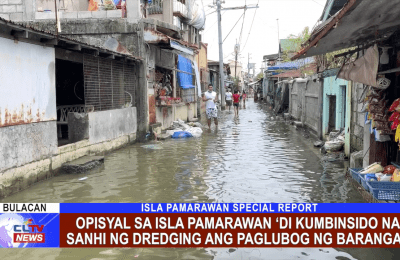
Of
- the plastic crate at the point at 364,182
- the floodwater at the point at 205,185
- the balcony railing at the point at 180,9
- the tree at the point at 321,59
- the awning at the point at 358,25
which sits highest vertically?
the balcony railing at the point at 180,9

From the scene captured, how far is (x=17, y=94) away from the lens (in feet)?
25.0

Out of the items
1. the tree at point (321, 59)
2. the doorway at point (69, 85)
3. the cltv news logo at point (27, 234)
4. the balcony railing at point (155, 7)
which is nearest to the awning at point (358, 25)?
the tree at point (321, 59)

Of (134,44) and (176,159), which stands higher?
(134,44)

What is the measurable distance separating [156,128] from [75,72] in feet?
11.9

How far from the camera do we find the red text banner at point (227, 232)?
4.61 meters

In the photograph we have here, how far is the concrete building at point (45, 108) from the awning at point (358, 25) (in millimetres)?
5153

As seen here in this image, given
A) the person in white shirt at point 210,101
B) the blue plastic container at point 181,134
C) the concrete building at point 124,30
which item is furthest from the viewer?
the person in white shirt at point 210,101

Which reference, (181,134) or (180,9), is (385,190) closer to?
(181,134)

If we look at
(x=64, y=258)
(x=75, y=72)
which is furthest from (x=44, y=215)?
(x=75, y=72)

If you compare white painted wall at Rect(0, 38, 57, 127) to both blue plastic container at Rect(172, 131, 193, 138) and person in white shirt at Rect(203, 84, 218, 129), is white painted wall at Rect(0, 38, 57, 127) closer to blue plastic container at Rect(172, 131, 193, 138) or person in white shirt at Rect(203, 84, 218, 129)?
blue plastic container at Rect(172, 131, 193, 138)

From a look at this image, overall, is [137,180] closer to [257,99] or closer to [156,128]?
[156,128]

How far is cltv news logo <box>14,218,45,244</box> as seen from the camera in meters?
4.77

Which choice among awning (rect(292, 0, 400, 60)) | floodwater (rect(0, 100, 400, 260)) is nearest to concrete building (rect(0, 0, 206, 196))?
floodwater (rect(0, 100, 400, 260))

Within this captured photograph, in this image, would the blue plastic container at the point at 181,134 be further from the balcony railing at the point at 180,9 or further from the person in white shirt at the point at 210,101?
the balcony railing at the point at 180,9
